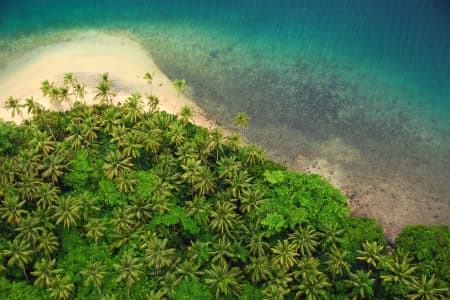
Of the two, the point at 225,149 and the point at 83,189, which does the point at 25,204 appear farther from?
the point at 225,149

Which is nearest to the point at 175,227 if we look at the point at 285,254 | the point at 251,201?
the point at 251,201

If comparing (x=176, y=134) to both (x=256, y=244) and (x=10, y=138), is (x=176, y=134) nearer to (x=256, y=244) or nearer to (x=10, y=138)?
(x=256, y=244)

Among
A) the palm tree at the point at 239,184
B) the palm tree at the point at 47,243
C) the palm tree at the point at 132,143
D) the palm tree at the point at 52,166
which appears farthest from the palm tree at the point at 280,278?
the palm tree at the point at 52,166

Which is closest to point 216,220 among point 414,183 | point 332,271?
point 332,271

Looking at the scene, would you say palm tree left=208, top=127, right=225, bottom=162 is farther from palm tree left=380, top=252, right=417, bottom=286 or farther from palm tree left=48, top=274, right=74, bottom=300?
palm tree left=380, top=252, right=417, bottom=286

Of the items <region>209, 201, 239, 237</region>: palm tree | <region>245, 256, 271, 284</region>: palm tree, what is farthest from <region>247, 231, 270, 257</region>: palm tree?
<region>209, 201, 239, 237</region>: palm tree

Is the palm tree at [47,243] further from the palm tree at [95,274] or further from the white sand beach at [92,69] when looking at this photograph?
the white sand beach at [92,69]
